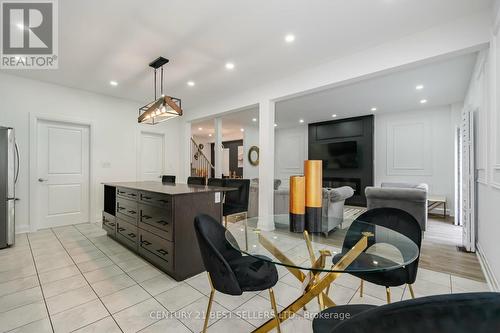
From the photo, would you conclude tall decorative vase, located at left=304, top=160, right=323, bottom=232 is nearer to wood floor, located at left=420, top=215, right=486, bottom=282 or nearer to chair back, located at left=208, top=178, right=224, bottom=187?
wood floor, located at left=420, top=215, right=486, bottom=282

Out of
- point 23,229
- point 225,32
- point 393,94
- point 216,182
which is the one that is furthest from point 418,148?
point 23,229

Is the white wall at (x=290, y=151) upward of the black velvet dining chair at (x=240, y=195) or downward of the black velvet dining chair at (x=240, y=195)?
upward

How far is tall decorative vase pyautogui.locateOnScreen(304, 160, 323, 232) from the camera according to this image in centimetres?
154

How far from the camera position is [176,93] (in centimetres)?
472

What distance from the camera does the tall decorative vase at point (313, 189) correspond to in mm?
1537

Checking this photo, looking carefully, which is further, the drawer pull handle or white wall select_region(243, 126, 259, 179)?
white wall select_region(243, 126, 259, 179)

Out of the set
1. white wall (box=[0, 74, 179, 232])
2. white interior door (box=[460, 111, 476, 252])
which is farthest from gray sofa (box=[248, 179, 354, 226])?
white wall (box=[0, 74, 179, 232])

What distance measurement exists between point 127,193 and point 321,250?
104 inches

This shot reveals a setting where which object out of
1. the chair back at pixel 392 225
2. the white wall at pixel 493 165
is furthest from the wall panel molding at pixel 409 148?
the chair back at pixel 392 225

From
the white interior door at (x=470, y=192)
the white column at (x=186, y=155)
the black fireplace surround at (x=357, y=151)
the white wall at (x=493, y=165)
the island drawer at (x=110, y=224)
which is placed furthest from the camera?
the black fireplace surround at (x=357, y=151)

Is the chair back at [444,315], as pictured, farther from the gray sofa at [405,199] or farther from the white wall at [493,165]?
the gray sofa at [405,199]

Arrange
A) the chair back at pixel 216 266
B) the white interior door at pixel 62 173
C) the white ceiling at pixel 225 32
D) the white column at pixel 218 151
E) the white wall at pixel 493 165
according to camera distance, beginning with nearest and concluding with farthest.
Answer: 1. the chair back at pixel 216 266
2. the white wall at pixel 493 165
3. the white ceiling at pixel 225 32
4. the white interior door at pixel 62 173
5. the white column at pixel 218 151

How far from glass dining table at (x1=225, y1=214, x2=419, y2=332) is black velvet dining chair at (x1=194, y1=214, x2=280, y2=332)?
0.12 meters

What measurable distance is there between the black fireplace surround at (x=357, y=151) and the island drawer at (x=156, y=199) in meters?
6.03
